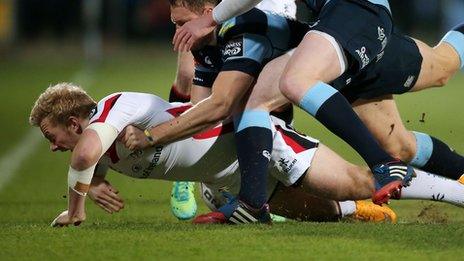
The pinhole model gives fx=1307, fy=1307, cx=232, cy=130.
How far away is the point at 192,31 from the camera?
712 cm

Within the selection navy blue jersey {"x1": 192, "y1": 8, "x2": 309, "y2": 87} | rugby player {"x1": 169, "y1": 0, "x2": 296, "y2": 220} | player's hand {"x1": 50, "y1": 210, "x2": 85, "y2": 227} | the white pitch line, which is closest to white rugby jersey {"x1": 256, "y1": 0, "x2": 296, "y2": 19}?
rugby player {"x1": 169, "y1": 0, "x2": 296, "y2": 220}

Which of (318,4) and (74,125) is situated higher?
(318,4)

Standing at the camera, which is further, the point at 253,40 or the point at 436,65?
the point at 436,65

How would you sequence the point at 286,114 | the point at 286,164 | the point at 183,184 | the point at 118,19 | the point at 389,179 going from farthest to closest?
the point at 118,19 < the point at 183,184 < the point at 286,114 < the point at 286,164 < the point at 389,179

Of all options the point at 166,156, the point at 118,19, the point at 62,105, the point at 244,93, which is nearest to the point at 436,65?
the point at 244,93

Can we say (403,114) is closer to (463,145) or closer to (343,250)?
(463,145)

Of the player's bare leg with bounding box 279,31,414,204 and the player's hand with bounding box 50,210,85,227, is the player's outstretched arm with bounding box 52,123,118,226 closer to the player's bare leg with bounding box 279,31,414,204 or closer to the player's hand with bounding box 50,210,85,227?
the player's hand with bounding box 50,210,85,227

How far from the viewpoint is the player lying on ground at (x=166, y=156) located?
23.1ft

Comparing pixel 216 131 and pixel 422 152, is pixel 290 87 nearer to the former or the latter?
pixel 216 131

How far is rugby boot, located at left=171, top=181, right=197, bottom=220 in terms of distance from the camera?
8.23 meters

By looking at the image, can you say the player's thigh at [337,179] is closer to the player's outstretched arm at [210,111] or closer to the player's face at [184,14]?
the player's outstretched arm at [210,111]

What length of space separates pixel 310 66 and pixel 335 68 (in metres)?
0.16

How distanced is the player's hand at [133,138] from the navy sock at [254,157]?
53cm

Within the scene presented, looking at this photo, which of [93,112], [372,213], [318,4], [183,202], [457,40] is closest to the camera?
[93,112]
